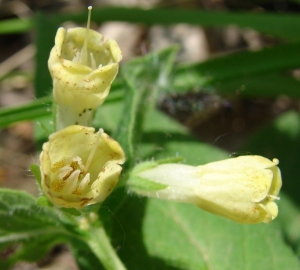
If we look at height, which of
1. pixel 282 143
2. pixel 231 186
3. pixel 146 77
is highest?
pixel 231 186

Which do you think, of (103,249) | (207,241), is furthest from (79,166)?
(207,241)

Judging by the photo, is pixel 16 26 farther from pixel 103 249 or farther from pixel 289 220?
pixel 289 220

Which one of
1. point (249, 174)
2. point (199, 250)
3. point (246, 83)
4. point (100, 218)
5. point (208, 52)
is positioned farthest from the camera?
point (208, 52)

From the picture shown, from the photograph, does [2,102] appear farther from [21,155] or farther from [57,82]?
[57,82]

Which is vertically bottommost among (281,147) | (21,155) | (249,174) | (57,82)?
(21,155)

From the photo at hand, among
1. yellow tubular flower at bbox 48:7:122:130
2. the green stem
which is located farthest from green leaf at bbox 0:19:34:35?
the green stem

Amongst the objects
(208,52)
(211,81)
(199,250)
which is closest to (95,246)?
(199,250)
